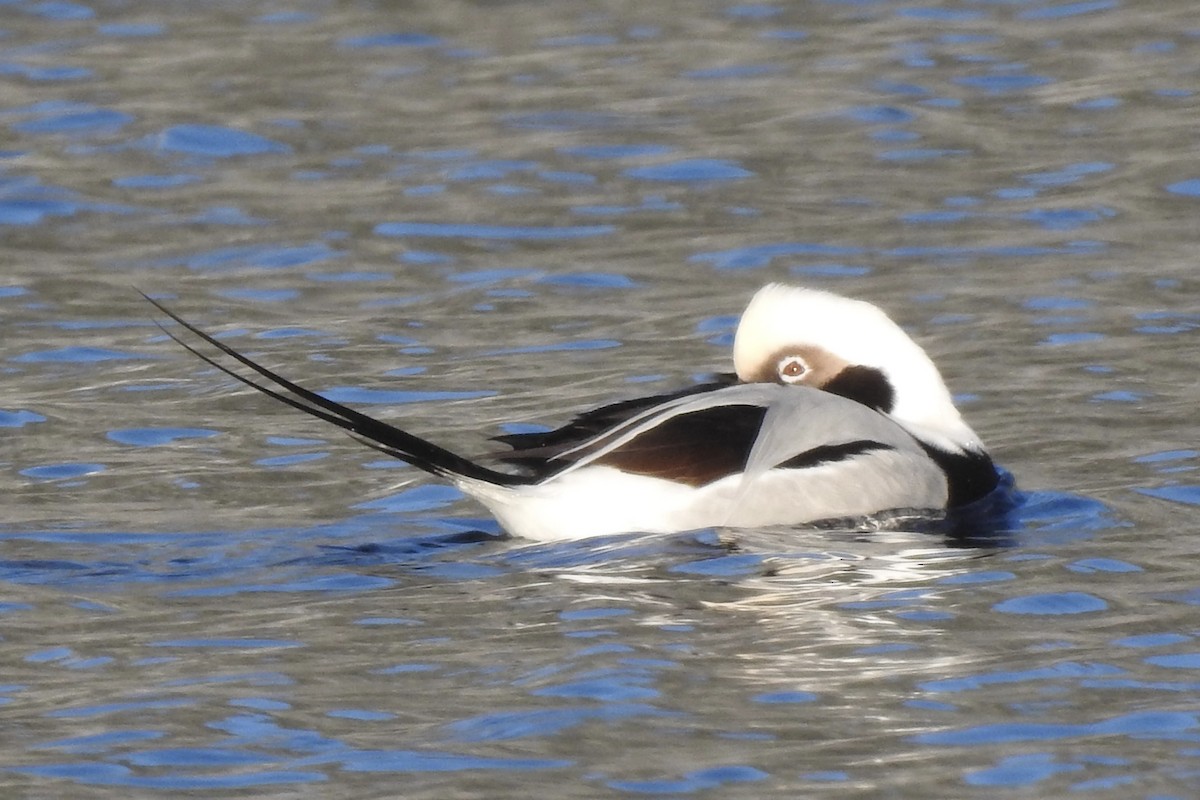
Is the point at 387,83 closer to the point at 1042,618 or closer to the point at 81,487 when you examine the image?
the point at 81,487

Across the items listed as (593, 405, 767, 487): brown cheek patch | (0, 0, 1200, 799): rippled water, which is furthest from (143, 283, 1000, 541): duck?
(0, 0, 1200, 799): rippled water

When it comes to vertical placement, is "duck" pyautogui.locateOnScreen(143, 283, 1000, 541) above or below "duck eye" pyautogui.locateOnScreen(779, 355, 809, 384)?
below

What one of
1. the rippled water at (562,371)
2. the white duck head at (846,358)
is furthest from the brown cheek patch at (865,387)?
the rippled water at (562,371)

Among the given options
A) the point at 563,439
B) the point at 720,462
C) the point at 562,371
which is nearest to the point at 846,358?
the point at 720,462

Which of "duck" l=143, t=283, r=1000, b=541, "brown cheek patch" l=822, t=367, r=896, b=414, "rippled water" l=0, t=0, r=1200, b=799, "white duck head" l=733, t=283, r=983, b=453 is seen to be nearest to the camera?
"rippled water" l=0, t=0, r=1200, b=799

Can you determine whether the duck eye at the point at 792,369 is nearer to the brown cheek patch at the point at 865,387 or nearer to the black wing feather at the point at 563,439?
the brown cheek patch at the point at 865,387

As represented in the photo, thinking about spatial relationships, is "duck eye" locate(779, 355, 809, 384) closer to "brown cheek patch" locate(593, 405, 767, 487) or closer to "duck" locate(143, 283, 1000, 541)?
"duck" locate(143, 283, 1000, 541)

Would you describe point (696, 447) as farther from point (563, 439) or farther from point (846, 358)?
point (846, 358)

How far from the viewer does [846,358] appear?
6043 millimetres

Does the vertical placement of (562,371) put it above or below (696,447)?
below

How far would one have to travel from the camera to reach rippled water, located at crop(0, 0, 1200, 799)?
13.8 feet

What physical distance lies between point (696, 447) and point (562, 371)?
210 cm

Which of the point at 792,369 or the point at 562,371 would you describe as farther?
the point at 562,371

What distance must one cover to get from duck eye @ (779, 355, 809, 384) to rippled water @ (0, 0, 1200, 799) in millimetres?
597
